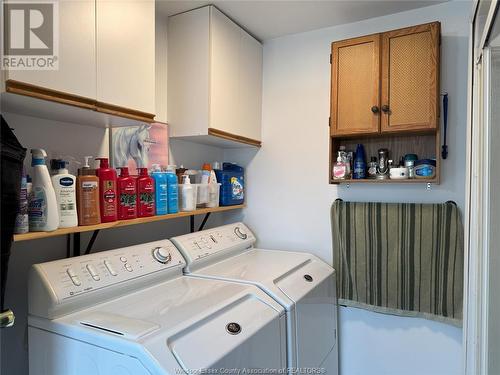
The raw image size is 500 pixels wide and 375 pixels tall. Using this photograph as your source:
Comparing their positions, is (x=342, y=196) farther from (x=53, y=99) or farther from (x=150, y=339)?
(x=53, y=99)

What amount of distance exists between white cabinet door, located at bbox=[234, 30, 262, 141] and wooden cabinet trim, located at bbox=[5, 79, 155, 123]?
2.76 feet

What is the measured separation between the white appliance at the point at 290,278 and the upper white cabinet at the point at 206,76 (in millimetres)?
670

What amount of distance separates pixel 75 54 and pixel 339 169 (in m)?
1.55

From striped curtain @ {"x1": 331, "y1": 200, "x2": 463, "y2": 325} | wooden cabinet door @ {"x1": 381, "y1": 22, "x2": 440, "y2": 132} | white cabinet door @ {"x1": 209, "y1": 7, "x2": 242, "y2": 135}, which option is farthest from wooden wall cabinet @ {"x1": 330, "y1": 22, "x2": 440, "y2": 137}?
white cabinet door @ {"x1": 209, "y1": 7, "x2": 242, "y2": 135}

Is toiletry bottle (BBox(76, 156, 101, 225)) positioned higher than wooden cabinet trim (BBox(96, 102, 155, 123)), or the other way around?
wooden cabinet trim (BBox(96, 102, 155, 123))

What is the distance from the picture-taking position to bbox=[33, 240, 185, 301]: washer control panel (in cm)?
129

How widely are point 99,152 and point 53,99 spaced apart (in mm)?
629

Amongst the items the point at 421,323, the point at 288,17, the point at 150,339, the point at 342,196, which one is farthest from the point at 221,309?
the point at 288,17

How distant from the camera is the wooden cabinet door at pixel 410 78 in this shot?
6.16ft

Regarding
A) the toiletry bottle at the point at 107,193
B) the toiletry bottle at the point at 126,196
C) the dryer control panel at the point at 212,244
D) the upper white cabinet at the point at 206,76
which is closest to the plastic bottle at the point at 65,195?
the toiletry bottle at the point at 107,193

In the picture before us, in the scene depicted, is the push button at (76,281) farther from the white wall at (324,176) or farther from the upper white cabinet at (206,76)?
the white wall at (324,176)

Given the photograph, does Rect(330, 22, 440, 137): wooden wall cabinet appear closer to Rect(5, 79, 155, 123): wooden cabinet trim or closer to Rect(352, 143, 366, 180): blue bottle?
Rect(352, 143, 366, 180): blue bottle

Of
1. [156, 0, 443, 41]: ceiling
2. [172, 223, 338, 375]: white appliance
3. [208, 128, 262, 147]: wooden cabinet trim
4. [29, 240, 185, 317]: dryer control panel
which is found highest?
[156, 0, 443, 41]: ceiling

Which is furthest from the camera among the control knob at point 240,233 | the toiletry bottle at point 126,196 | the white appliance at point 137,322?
the control knob at point 240,233
